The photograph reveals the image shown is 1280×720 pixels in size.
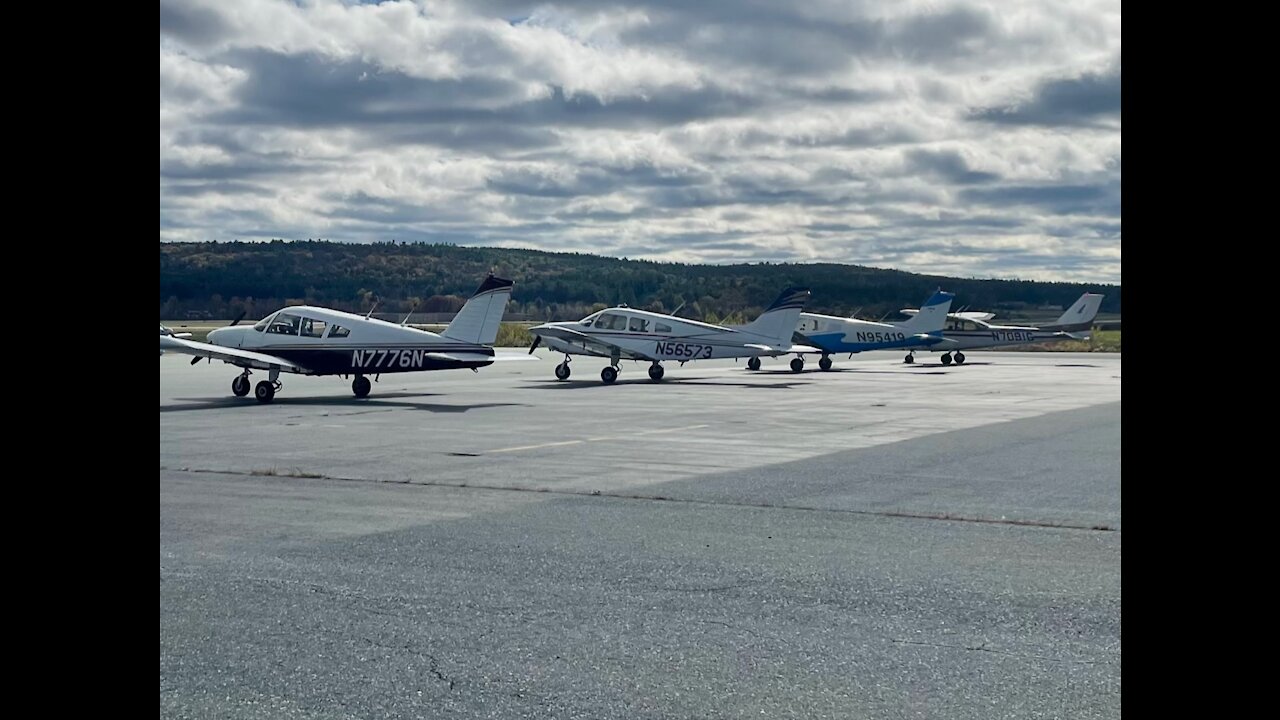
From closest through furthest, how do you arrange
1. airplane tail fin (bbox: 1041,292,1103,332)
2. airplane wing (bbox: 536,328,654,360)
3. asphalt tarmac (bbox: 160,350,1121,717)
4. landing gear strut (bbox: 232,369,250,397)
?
asphalt tarmac (bbox: 160,350,1121,717)
landing gear strut (bbox: 232,369,250,397)
airplane wing (bbox: 536,328,654,360)
airplane tail fin (bbox: 1041,292,1103,332)

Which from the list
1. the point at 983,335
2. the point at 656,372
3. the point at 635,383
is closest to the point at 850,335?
the point at 983,335

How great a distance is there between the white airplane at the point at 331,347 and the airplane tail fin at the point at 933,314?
2755cm

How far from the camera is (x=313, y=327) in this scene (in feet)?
90.6

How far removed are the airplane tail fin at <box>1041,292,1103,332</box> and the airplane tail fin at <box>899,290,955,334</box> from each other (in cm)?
2184

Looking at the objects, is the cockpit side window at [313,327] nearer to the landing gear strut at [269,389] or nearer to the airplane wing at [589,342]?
the landing gear strut at [269,389]

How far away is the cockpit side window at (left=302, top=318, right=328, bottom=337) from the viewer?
90.3 feet

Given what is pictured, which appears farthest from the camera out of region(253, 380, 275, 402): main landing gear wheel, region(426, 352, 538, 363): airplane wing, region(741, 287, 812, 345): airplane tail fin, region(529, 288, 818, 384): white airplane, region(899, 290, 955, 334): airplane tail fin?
region(899, 290, 955, 334): airplane tail fin

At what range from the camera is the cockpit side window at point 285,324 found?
2764cm

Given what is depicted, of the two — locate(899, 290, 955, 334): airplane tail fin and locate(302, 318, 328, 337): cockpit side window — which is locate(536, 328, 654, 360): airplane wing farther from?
locate(899, 290, 955, 334): airplane tail fin

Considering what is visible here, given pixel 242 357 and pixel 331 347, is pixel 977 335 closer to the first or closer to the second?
pixel 331 347

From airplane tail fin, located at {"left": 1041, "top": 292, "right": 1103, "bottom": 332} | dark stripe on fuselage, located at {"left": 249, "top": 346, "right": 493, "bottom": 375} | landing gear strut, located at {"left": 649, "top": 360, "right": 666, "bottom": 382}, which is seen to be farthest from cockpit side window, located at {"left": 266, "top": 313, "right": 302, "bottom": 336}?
airplane tail fin, located at {"left": 1041, "top": 292, "right": 1103, "bottom": 332}

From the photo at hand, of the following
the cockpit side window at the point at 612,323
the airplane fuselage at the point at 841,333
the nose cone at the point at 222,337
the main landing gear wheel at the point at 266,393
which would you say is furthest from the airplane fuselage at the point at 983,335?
the nose cone at the point at 222,337

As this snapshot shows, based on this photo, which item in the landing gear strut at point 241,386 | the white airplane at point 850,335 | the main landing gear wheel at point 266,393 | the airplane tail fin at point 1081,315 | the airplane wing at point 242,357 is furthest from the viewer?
the airplane tail fin at point 1081,315

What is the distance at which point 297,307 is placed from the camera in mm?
28203
